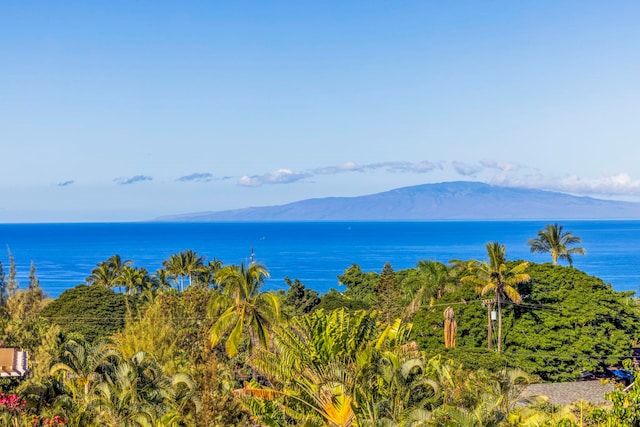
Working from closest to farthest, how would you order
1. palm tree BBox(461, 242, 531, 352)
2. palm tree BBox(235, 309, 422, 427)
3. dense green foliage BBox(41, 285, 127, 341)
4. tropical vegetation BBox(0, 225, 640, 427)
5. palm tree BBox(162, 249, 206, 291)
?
palm tree BBox(235, 309, 422, 427) < tropical vegetation BBox(0, 225, 640, 427) < palm tree BBox(461, 242, 531, 352) < dense green foliage BBox(41, 285, 127, 341) < palm tree BBox(162, 249, 206, 291)

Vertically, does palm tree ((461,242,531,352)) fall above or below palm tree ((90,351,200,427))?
above

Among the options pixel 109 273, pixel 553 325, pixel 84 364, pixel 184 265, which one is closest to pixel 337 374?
pixel 84 364

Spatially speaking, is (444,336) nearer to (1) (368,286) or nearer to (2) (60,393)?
(2) (60,393)

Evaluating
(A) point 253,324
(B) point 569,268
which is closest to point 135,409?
(A) point 253,324

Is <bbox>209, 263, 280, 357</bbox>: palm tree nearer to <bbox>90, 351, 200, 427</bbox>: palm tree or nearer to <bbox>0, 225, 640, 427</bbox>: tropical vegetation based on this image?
<bbox>0, 225, 640, 427</bbox>: tropical vegetation

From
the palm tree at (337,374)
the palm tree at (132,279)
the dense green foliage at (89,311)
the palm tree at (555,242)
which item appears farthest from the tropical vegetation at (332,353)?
the palm tree at (132,279)

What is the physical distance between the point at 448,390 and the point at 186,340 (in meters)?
22.8

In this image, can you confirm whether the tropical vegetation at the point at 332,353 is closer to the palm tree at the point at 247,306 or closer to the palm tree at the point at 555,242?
the palm tree at the point at 247,306

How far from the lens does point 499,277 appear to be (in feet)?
137

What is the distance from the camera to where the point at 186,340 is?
130 ft

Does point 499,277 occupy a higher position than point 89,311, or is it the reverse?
point 499,277

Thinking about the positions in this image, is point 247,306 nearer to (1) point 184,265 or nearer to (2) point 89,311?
(2) point 89,311

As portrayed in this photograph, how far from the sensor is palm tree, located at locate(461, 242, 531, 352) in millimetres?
41125

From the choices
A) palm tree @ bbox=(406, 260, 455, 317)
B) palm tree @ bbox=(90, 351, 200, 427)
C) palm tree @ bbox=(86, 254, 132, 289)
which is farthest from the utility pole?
palm tree @ bbox=(86, 254, 132, 289)
